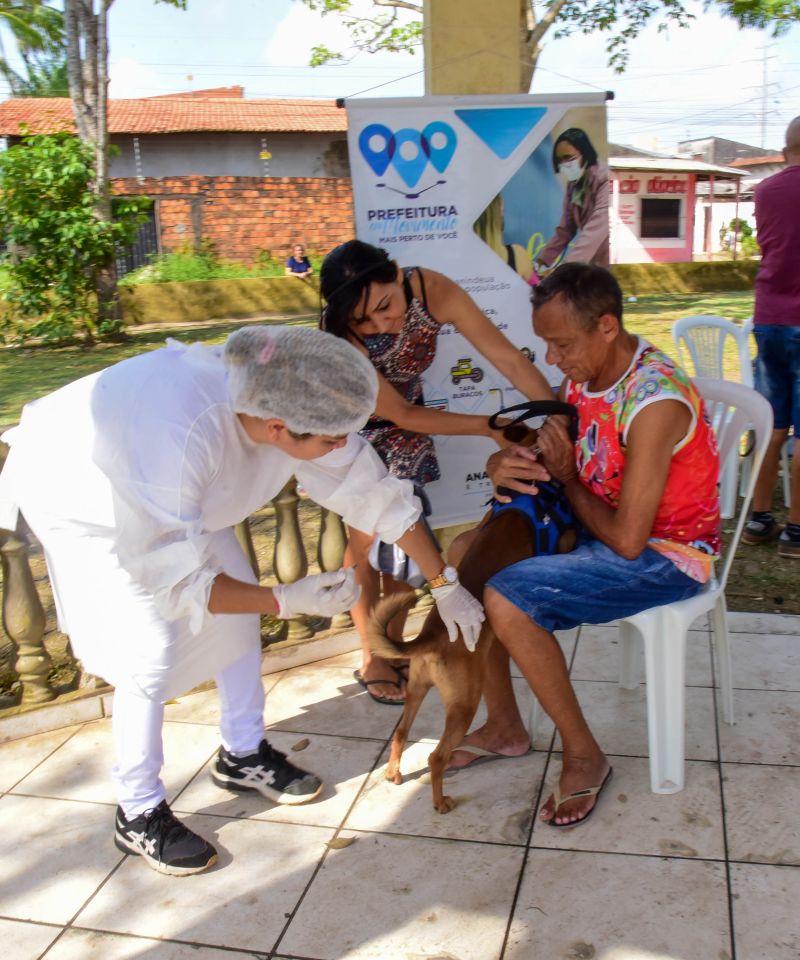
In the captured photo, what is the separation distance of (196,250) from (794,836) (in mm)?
20125

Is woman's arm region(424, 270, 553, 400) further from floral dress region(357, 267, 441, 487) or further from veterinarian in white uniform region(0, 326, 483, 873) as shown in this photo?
veterinarian in white uniform region(0, 326, 483, 873)

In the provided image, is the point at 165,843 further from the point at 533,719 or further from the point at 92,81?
the point at 92,81

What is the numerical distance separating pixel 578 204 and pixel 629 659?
6.39 feet

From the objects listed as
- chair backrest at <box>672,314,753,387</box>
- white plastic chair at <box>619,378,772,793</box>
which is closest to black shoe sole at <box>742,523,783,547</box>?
chair backrest at <box>672,314,753,387</box>

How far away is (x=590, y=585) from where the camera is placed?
2490 mm

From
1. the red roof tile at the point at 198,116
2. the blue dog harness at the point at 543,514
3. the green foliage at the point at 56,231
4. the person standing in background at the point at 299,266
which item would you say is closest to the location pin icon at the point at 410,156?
the blue dog harness at the point at 543,514

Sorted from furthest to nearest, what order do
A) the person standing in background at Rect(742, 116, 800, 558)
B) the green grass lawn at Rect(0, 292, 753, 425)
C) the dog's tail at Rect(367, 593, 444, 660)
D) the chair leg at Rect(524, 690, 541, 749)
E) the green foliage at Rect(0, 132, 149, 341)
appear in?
the green foliage at Rect(0, 132, 149, 341) → the green grass lawn at Rect(0, 292, 753, 425) → the person standing in background at Rect(742, 116, 800, 558) → the chair leg at Rect(524, 690, 541, 749) → the dog's tail at Rect(367, 593, 444, 660)

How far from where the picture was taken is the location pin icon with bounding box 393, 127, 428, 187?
3531 millimetres

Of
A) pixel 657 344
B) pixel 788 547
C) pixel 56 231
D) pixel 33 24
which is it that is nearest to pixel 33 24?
pixel 33 24

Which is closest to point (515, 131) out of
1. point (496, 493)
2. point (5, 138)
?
point (496, 493)

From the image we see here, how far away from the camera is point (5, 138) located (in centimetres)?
2055

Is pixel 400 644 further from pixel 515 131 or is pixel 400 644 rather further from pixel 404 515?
pixel 515 131

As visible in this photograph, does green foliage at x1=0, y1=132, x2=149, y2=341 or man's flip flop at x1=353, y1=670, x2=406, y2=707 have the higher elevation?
green foliage at x1=0, y1=132, x2=149, y2=341

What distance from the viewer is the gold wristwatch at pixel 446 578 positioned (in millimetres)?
2439
